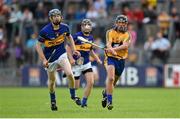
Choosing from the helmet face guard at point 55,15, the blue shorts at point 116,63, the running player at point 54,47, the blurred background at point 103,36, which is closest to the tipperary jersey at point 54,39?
the running player at point 54,47

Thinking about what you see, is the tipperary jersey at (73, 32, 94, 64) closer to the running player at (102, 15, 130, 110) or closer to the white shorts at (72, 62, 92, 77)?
the white shorts at (72, 62, 92, 77)

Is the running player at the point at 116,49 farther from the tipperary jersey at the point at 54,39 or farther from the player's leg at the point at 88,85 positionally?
the tipperary jersey at the point at 54,39

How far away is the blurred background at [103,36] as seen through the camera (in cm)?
3384

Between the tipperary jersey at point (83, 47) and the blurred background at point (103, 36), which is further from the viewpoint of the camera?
the blurred background at point (103, 36)

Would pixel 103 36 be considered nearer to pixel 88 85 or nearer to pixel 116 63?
pixel 88 85

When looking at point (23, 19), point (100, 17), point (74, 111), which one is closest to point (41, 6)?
A: point (23, 19)

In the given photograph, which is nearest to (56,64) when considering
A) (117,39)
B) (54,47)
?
(54,47)

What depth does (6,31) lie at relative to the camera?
37531mm

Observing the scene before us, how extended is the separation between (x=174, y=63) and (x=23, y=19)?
826 cm

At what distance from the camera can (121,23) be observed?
18.5 m

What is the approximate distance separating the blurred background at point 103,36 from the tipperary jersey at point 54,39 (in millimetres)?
14997

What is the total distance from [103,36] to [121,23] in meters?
16.1

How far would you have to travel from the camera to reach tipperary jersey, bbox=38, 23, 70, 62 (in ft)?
60.1

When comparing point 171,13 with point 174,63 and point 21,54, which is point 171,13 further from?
point 21,54
